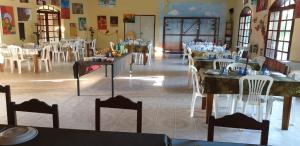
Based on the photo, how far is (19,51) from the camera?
309 inches

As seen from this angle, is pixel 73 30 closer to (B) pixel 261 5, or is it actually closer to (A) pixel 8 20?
(A) pixel 8 20

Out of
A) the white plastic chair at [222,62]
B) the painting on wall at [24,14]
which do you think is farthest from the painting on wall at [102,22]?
the white plastic chair at [222,62]

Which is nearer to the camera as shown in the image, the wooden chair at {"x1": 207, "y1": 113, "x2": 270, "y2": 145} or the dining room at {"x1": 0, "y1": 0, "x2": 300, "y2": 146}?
the wooden chair at {"x1": 207, "y1": 113, "x2": 270, "y2": 145}

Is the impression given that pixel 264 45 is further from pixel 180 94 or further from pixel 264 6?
pixel 180 94

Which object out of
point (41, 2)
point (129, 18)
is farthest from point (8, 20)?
point (129, 18)

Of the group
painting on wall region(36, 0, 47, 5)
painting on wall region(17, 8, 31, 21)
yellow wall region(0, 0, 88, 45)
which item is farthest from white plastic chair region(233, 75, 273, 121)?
painting on wall region(36, 0, 47, 5)

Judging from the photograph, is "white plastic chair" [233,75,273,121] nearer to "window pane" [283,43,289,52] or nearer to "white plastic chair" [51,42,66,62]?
"window pane" [283,43,289,52]

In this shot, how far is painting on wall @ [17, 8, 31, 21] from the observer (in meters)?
9.77

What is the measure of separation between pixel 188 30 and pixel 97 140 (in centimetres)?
1257

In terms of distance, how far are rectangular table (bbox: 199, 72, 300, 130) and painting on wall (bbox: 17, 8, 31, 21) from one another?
8555 mm

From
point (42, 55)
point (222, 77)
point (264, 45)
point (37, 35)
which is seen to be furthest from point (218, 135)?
point (37, 35)

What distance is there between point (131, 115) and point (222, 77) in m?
1.67

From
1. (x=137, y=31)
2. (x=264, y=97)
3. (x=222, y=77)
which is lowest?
(x=264, y=97)

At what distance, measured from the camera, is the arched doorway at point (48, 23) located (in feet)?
36.7
